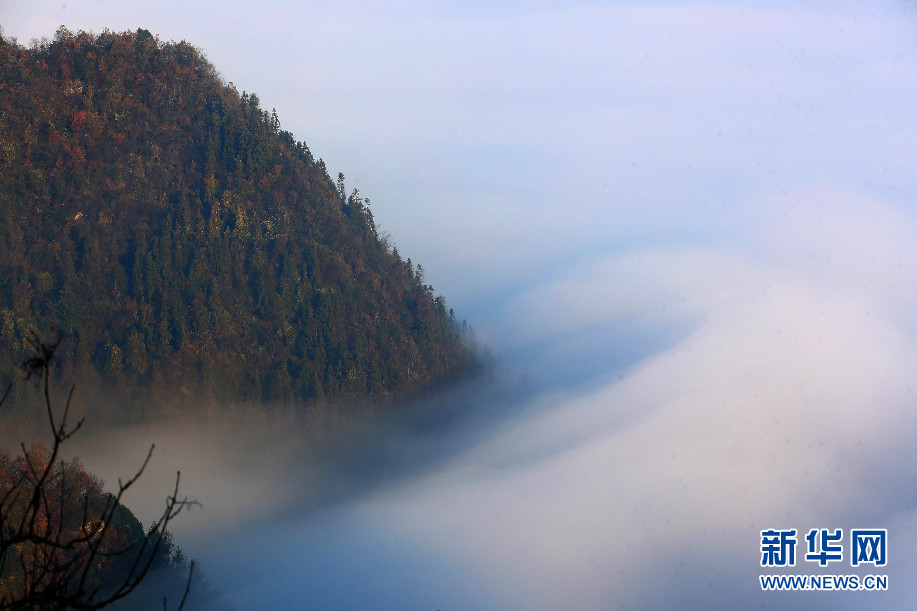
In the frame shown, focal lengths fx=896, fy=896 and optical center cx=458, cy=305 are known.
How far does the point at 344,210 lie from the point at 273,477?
2009cm

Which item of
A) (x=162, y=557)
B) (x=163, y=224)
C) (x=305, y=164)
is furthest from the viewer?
(x=305, y=164)

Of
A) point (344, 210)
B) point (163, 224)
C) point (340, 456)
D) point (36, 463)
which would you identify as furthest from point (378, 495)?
point (36, 463)

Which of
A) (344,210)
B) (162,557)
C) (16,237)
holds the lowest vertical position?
(162,557)

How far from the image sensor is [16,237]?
54969mm

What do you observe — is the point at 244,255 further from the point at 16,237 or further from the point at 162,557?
the point at 162,557

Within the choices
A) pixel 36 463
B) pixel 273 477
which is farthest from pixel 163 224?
pixel 36 463

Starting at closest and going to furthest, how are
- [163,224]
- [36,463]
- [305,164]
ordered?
1. [36,463]
2. [163,224]
3. [305,164]

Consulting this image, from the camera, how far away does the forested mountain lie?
54.9 m

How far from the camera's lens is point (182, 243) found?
190ft

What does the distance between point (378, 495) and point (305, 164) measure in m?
28.3

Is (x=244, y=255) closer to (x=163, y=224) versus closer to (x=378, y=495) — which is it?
(x=163, y=224)

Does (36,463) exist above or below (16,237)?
below

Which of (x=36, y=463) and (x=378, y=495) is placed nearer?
(x=36, y=463)

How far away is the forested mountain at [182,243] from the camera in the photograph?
5491 centimetres
